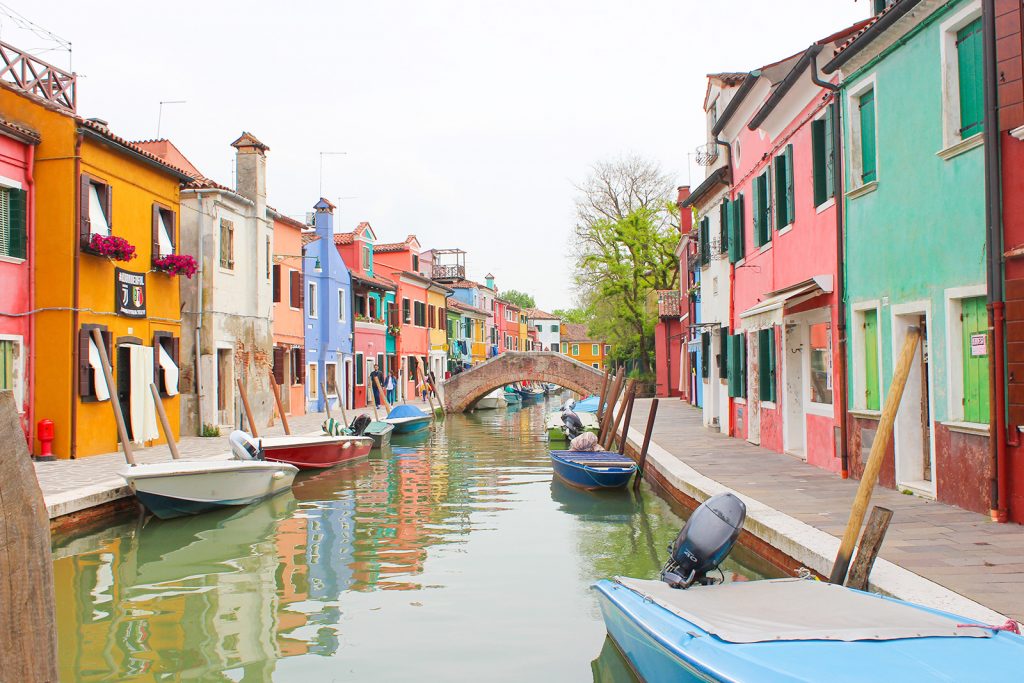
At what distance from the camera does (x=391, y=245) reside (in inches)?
1607

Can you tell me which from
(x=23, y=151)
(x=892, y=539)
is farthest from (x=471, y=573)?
(x=23, y=151)

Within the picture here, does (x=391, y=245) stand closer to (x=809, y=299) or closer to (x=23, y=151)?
(x=23, y=151)

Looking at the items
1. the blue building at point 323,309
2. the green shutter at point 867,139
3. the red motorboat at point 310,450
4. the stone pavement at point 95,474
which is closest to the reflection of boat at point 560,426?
the red motorboat at point 310,450

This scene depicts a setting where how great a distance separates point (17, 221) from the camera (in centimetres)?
1420

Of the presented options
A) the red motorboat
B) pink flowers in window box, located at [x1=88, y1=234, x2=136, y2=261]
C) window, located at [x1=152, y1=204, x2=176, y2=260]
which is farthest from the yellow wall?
the red motorboat

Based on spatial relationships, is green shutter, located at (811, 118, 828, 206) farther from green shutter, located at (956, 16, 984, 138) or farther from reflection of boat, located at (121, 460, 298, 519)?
reflection of boat, located at (121, 460, 298, 519)

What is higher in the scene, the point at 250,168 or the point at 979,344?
the point at 250,168

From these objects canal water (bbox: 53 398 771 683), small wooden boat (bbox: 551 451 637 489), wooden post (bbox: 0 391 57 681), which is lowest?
canal water (bbox: 53 398 771 683)

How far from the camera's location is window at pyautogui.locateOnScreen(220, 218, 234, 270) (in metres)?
20.4

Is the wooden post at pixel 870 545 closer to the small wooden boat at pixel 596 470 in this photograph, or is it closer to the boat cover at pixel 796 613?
the boat cover at pixel 796 613

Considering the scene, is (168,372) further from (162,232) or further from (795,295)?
(795,295)

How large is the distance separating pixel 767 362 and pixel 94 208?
465 inches

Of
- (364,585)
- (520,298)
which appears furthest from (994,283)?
(520,298)

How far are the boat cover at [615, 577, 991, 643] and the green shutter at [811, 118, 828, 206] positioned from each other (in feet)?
24.5
